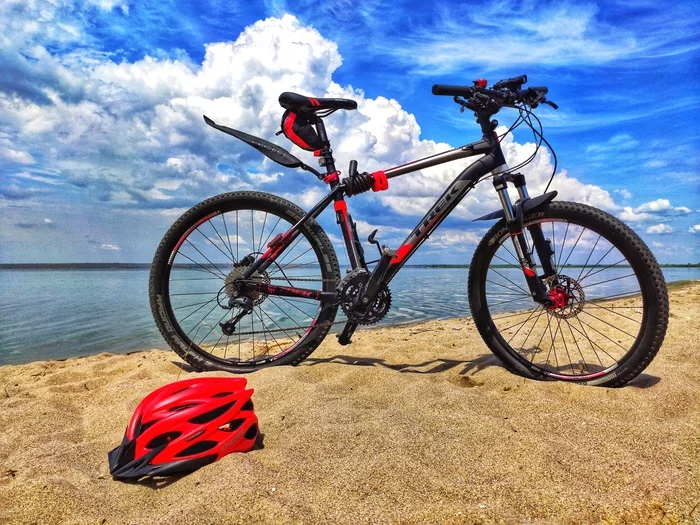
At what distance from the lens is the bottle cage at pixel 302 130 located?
12.6 ft

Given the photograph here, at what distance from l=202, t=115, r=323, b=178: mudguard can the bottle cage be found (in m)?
0.18

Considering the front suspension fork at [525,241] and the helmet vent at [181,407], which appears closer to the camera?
the helmet vent at [181,407]

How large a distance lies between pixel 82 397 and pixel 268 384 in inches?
56.1

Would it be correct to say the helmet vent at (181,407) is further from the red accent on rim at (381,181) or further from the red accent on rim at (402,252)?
the red accent on rim at (381,181)

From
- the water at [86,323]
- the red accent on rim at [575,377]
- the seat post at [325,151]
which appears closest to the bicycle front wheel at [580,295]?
the red accent on rim at [575,377]

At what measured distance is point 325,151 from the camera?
3875mm

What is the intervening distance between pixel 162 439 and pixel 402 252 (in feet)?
7.73

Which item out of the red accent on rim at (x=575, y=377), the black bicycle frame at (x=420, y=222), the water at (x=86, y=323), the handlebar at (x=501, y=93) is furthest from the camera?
the water at (x=86, y=323)

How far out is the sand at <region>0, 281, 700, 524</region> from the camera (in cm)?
157

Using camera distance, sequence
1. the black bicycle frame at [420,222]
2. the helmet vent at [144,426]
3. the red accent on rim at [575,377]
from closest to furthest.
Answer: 1. the helmet vent at [144,426]
2. the red accent on rim at [575,377]
3. the black bicycle frame at [420,222]

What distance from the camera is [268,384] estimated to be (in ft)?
9.87

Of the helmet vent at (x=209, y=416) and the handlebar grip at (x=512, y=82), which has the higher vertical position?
the handlebar grip at (x=512, y=82)

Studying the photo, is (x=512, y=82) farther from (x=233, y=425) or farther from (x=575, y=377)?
(x=233, y=425)

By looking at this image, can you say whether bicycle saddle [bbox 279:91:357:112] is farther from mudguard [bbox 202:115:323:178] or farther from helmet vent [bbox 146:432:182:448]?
helmet vent [bbox 146:432:182:448]
